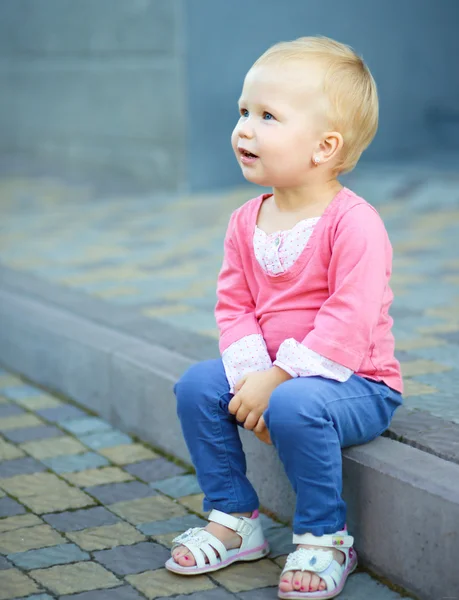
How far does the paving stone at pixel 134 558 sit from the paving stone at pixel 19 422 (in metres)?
1.04

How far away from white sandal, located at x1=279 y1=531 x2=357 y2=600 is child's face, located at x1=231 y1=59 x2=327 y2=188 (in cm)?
82

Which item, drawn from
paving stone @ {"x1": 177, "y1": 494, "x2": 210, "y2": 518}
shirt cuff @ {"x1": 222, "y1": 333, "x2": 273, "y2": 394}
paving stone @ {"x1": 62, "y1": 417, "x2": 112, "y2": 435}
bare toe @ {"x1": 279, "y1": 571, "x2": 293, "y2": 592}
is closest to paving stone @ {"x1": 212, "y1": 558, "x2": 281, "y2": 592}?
bare toe @ {"x1": 279, "y1": 571, "x2": 293, "y2": 592}

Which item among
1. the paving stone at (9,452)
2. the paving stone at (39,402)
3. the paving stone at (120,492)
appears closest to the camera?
the paving stone at (120,492)

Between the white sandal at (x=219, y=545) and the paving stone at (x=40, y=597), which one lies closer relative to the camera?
the paving stone at (x=40, y=597)

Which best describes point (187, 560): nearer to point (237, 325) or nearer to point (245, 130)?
point (237, 325)

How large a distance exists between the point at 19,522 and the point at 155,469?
52cm

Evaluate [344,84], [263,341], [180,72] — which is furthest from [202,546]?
[180,72]

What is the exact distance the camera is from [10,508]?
287 centimetres

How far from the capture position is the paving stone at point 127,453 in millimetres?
3250

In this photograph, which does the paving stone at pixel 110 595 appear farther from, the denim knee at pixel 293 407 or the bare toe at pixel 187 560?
the denim knee at pixel 293 407

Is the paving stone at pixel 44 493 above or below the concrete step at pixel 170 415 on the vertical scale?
below

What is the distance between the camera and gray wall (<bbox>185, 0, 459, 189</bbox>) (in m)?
7.27

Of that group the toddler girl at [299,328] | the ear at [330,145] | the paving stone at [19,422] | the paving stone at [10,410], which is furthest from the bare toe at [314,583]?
the paving stone at [10,410]

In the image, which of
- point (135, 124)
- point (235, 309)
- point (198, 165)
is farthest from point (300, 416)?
point (135, 124)
